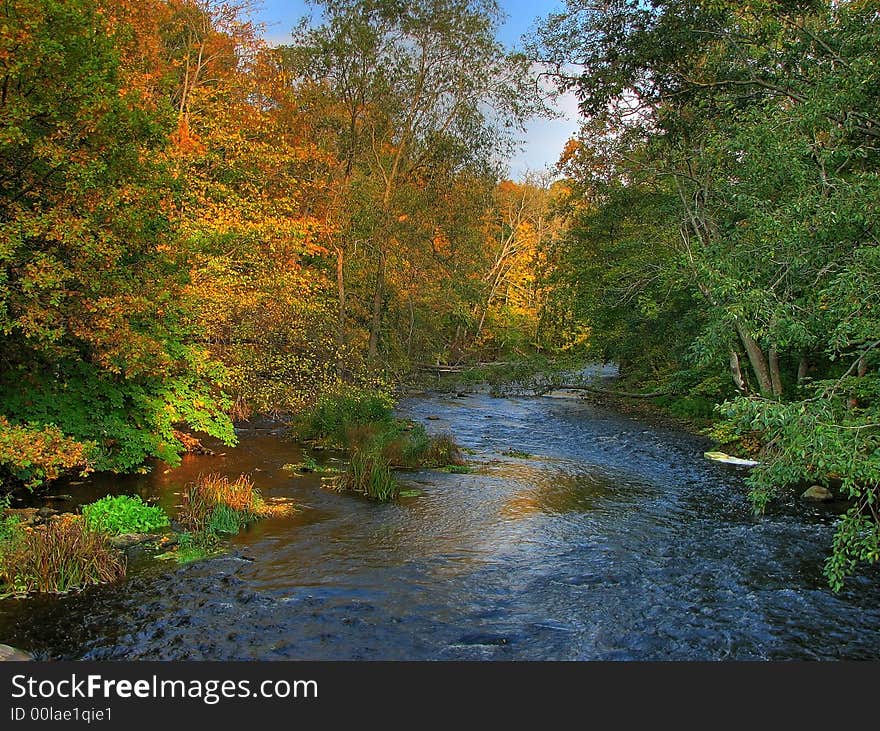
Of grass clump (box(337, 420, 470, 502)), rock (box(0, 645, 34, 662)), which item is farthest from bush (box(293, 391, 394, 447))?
rock (box(0, 645, 34, 662))

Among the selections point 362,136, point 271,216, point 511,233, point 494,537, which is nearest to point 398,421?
point 271,216

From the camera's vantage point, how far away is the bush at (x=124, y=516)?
888cm

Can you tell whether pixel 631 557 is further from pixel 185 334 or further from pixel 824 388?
pixel 185 334

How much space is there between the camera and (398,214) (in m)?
25.1

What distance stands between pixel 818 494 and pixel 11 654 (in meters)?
12.5

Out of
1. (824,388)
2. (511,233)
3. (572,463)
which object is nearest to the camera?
(824,388)

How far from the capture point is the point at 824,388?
644 centimetres

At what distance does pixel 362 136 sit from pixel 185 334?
48.3 ft

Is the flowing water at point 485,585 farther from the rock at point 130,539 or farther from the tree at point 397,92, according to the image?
the tree at point 397,92

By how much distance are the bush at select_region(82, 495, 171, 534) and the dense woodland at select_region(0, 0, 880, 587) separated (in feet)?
2.66

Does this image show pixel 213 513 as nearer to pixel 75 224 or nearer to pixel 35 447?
pixel 35 447

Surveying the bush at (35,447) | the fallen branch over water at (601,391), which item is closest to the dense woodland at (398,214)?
the bush at (35,447)

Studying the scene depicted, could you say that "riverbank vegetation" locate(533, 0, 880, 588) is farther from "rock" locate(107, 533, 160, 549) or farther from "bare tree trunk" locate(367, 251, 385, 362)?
"bare tree trunk" locate(367, 251, 385, 362)

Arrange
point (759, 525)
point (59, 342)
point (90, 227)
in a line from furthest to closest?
point (759, 525) < point (59, 342) < point (90, 227)
